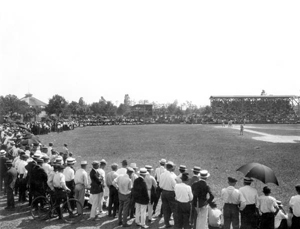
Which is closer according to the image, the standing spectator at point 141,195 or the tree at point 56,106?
the standing spectator at point 141,195

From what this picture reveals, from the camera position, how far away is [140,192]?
775 centimetres

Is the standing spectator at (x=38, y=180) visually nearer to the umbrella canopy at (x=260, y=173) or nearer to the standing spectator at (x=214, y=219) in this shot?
the standing spectator at (x=214, y=219)

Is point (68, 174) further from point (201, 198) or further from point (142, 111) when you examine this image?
point (142, 111)

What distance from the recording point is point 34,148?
12.8 m

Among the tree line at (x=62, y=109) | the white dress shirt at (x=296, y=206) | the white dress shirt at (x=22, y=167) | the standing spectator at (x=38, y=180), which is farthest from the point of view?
the tree line at (x=62, y=109)

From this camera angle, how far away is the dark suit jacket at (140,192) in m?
7.74

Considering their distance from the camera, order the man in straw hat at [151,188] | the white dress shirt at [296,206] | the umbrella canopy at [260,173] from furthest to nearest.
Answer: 1. the man in straw hat at [151,188]
2. the umbrella canopy at [260,173]
3. the white dress shirt at [296,206]

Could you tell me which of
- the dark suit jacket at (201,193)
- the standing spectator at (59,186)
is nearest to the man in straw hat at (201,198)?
the dark suit jacket at (201,193)

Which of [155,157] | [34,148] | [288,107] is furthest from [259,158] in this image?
[288,107]

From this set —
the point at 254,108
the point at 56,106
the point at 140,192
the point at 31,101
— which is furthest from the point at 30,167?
the point at 31,101

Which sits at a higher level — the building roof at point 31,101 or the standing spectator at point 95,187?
the building roof at point 31,101

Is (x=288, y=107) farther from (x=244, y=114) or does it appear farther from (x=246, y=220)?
(x=246, y=220)

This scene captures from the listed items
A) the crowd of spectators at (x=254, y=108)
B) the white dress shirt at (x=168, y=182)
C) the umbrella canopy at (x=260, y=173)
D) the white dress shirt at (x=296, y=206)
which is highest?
the crowd of spectators at (x=254, y=108)

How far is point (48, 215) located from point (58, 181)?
4.00 ft
